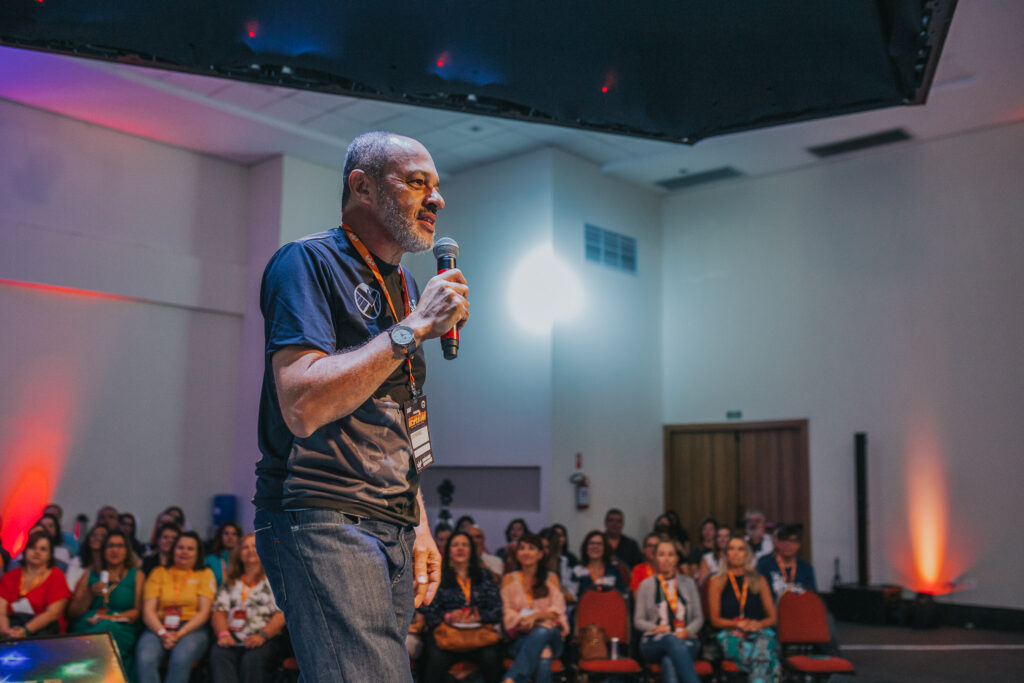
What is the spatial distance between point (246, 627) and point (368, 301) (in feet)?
16.2

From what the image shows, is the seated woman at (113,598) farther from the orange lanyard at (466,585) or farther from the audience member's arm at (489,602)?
the audience member's arm at (489,602)

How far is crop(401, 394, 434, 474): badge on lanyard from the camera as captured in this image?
1.62 m

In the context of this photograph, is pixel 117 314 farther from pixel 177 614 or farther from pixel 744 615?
pixel 744 615

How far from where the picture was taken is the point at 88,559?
23.9ft

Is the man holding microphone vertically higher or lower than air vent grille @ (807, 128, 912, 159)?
lower

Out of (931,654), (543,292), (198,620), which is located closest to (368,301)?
(198,620)

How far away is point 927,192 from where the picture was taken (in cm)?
1022

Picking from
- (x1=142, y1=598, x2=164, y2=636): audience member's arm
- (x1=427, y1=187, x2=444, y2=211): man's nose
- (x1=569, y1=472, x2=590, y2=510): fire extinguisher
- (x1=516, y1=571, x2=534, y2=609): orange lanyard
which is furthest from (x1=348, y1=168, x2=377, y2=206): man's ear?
(x1=569, y1=472, x2=590, y2=510): fire extinguisher

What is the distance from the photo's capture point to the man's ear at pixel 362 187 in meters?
1.68

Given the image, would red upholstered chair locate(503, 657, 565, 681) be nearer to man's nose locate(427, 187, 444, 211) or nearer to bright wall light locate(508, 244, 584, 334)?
man's nose locate(427, 187, 444, 211)

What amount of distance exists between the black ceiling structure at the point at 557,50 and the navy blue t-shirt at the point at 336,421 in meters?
2.60

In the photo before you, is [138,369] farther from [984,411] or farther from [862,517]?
[984,411]

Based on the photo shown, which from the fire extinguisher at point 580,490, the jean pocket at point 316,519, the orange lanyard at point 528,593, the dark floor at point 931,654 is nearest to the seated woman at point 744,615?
the dark floor at point 931,654

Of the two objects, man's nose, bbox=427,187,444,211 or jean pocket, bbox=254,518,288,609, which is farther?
man's nose, bbox=427,187,444,211
